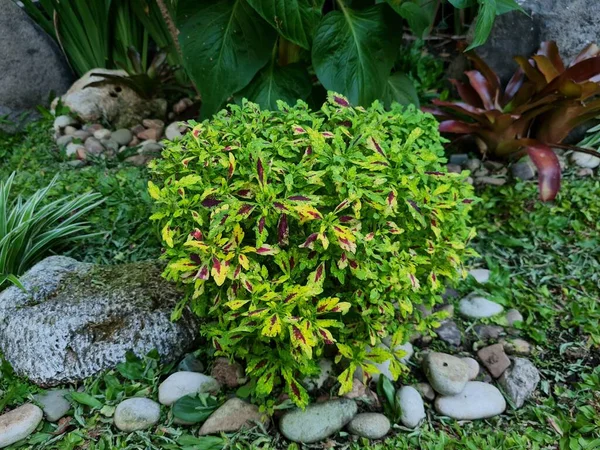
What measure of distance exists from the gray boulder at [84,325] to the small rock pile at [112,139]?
1.20m

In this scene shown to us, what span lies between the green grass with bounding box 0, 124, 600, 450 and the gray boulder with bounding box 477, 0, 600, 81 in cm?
78

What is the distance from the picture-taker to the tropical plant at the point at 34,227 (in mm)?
2096

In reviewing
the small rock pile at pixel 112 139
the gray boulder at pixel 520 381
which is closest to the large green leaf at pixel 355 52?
the small rock pile at pixel 112 139

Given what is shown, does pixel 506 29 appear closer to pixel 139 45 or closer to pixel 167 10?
pixel 167 10

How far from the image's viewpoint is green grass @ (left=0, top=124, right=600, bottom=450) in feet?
5.50

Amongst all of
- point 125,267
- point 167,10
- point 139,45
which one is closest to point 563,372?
point 125,267

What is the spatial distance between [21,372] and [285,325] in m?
1.05

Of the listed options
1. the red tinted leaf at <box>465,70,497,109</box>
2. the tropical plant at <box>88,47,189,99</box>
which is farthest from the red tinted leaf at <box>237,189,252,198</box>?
the tropical plant at <box>88,47,189,99</box>

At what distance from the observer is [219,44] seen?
7.88 ft

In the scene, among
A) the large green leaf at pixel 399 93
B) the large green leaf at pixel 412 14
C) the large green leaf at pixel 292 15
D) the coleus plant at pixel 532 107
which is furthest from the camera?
the large green leaf at pixel 399 93

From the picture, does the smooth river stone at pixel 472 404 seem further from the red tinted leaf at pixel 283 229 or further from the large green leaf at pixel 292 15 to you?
the large green leaf at pixel 292 15

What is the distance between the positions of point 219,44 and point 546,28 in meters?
1.80

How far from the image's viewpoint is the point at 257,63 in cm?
246

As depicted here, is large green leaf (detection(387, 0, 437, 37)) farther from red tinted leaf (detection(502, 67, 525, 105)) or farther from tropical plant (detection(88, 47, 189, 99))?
tropical plant (detection(88, 47, 189, 99))
